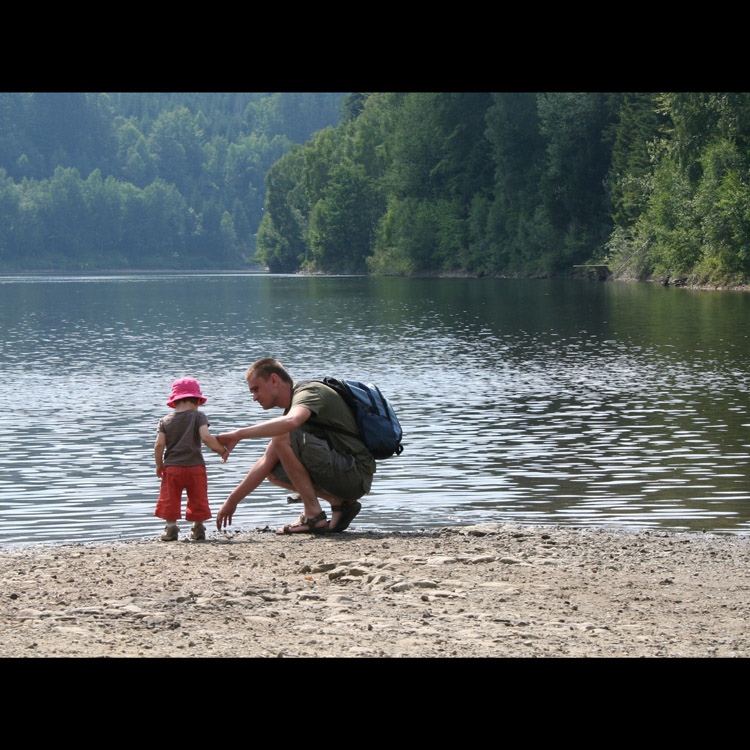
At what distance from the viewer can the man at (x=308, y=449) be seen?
9.37m

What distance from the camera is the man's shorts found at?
9.41 meters

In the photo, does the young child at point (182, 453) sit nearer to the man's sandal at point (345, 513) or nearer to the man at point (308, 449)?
the man at point (308, 449)

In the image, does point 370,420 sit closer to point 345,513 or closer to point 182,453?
point 345,513

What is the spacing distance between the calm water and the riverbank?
1.75 m

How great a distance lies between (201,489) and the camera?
956 centimetres

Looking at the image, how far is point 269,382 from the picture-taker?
938cm

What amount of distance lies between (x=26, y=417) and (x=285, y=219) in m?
124

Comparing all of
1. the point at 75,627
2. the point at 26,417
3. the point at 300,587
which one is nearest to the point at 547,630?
the point at 300,587

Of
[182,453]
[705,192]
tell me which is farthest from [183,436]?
[705,192]

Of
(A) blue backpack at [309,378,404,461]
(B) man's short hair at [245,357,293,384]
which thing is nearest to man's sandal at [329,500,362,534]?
(A) blue backpack at [309,378,404,461]

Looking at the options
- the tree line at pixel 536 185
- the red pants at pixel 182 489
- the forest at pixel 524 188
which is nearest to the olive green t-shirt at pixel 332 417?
the red pants at pixel 182 489

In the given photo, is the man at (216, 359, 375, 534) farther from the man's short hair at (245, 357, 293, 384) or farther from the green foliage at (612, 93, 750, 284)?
the green foliage at (612, 93, 750, 284)

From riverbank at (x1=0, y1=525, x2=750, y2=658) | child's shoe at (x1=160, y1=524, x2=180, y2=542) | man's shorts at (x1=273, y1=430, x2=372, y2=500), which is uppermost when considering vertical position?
man's shorts at (x1=273, y1=430, x2=372, y2=500)
